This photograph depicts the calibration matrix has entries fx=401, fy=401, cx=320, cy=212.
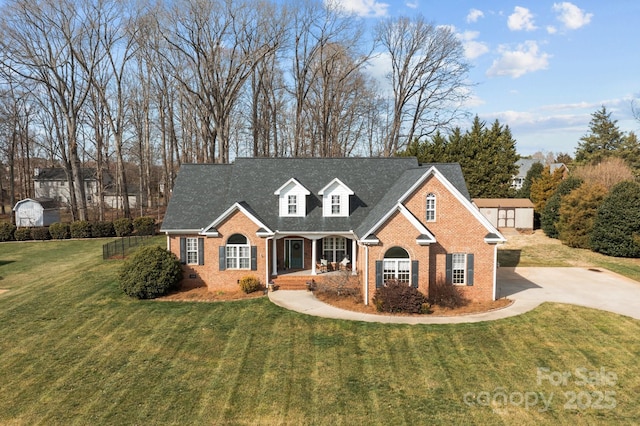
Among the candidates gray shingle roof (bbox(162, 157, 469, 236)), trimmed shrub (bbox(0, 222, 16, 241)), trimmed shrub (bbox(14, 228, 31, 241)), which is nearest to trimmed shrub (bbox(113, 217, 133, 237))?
trimmed shrub (bbox(14, 228, 31, 241))

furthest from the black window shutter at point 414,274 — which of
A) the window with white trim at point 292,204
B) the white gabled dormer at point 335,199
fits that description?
the window with white trim at point 292,204

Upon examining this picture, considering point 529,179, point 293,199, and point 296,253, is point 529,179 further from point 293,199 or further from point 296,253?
point 293,199

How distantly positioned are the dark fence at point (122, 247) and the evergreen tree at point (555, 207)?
3881 centimetres

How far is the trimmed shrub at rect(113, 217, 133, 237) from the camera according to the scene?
138 feet

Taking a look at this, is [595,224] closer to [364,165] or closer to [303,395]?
[364,165]

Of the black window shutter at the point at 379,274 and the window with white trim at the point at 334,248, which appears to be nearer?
the black window shutter at the point at 379,274


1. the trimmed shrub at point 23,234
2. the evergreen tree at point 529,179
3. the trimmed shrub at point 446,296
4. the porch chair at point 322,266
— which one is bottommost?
the trimmed shrub at point 446,296

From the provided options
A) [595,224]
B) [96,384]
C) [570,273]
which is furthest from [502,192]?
[96,384]

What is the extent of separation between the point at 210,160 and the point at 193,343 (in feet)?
101

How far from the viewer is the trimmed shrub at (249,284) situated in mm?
21906

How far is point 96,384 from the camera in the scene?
13375 millimetres

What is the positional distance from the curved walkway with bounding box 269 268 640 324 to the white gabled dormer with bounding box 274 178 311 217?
5.00 meters

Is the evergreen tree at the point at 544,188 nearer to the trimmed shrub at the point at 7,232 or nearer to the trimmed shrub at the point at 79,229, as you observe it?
the trimmed shrub at the point at 79,229

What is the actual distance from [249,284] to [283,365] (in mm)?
8075
